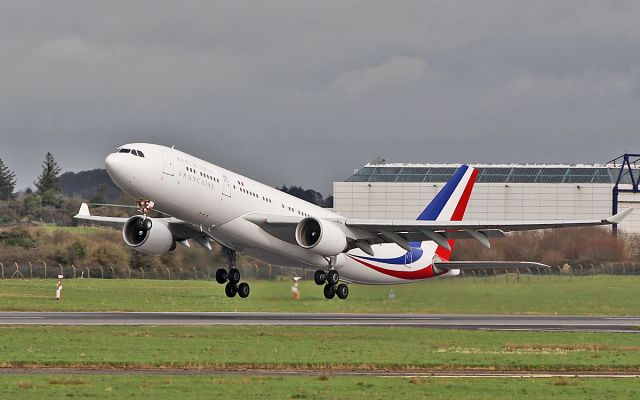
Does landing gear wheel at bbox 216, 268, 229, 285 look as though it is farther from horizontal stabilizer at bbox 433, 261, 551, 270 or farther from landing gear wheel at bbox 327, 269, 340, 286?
horizontal stabilizer at bbox 433, 261, 551, 270

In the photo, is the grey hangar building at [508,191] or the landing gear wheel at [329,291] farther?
the grey hangar building at [508,191]

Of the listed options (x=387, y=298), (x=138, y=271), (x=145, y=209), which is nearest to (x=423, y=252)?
(x=387, y=298)

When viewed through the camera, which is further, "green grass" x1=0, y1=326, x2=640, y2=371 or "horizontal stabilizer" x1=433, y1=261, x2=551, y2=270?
"horizontal stabilizer" x1=433, y1=261, x2=551, y2=270

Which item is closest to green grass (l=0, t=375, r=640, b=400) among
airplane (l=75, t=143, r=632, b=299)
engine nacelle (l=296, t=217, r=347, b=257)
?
airplane (l=75, t=143, r=632, b=299)

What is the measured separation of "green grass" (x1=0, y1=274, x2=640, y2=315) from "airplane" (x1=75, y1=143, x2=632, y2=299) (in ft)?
4.96

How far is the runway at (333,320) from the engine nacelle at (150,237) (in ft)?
10.4

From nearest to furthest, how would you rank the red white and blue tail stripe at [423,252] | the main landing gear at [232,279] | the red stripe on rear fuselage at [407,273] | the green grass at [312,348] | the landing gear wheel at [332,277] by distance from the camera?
1. the green grass at [312,348]
2. the landing gear wheel at [332,277]
3. the main landing gear at [232,279]
4. the red stripe on rear fuselage at [407,273]
5. the red white and blue tail stripe at [423,252]

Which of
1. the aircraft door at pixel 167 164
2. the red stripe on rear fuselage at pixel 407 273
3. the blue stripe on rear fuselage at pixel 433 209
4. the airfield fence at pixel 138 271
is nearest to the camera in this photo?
the aircraft door at pixel 167 164

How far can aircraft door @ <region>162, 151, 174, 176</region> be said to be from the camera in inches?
1795

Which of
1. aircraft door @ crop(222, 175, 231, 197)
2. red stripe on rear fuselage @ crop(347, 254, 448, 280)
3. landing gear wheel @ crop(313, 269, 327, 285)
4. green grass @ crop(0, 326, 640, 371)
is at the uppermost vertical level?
aircraft door @ crop(222, 175, 231, 197)

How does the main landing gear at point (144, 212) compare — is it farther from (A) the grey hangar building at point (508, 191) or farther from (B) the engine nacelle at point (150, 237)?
(A) the grey hangar building at point (508, 191)

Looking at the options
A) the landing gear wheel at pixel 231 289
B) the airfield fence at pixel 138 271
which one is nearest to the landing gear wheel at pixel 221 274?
the landing gear wheel at pixel 231 289

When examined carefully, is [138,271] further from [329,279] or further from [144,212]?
[144,212]

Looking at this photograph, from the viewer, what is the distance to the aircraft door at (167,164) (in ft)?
150
